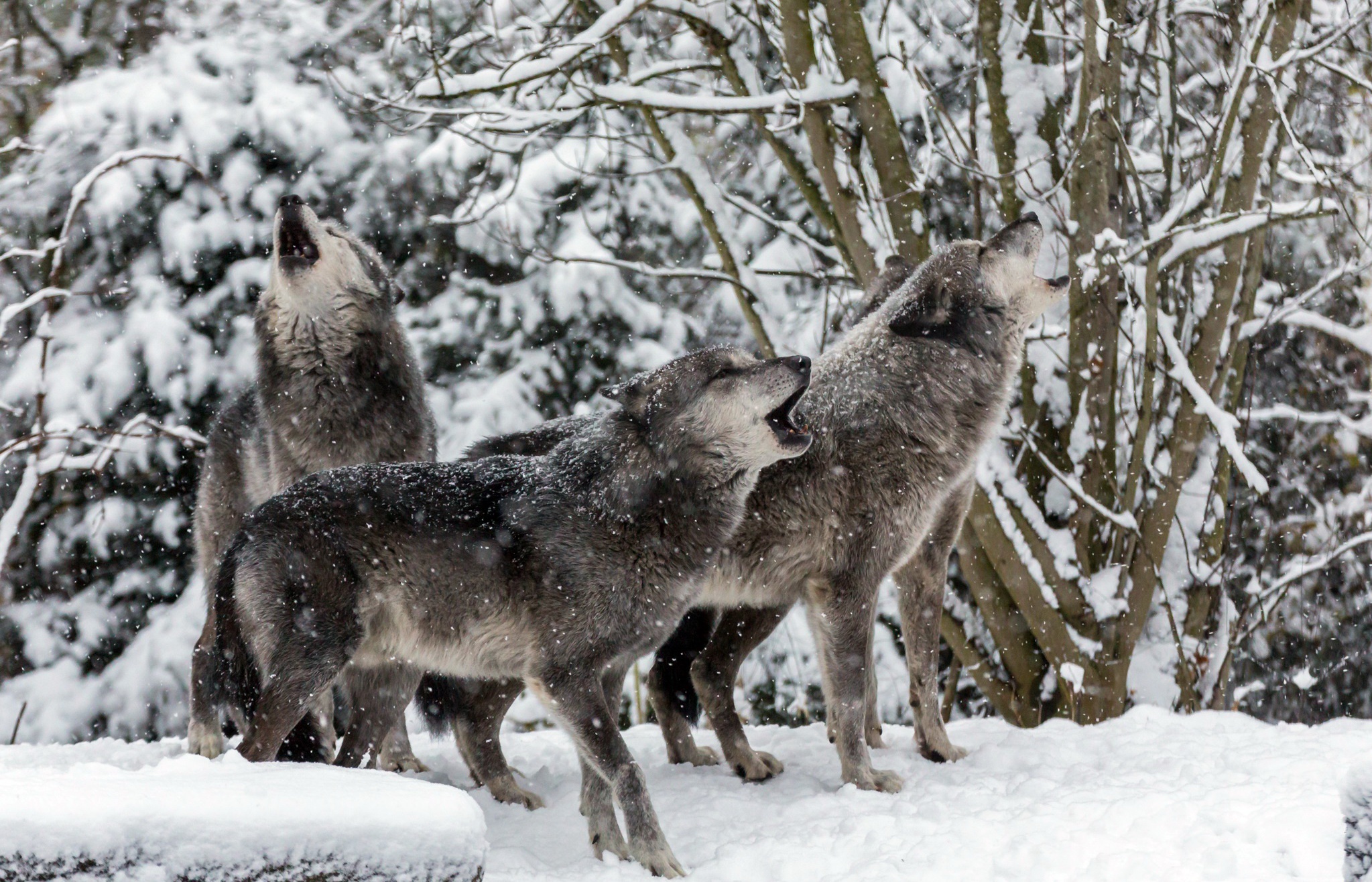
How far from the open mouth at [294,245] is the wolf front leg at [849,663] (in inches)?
110

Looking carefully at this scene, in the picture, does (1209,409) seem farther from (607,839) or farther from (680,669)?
(607,839)

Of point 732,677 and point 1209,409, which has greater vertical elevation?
point 1209,409

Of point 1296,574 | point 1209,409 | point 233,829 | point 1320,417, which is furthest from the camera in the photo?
point 1320,417

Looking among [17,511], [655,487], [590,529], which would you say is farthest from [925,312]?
[17,511]

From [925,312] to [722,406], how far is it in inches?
54.5

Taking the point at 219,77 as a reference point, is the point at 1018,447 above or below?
below

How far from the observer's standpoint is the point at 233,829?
8.43 ft

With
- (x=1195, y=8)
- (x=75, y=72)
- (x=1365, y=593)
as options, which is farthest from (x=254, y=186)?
(x=1365, y=593)

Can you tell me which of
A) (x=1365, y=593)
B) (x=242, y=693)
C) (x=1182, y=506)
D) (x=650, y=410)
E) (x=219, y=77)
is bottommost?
(x=1365, y=593)

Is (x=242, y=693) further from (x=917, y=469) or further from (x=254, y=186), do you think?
(x=254, y=186)

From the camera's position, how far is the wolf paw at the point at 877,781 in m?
4.89

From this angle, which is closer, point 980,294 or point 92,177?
point 980,294

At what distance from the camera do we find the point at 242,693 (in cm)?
420

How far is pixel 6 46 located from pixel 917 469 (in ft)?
26.0
